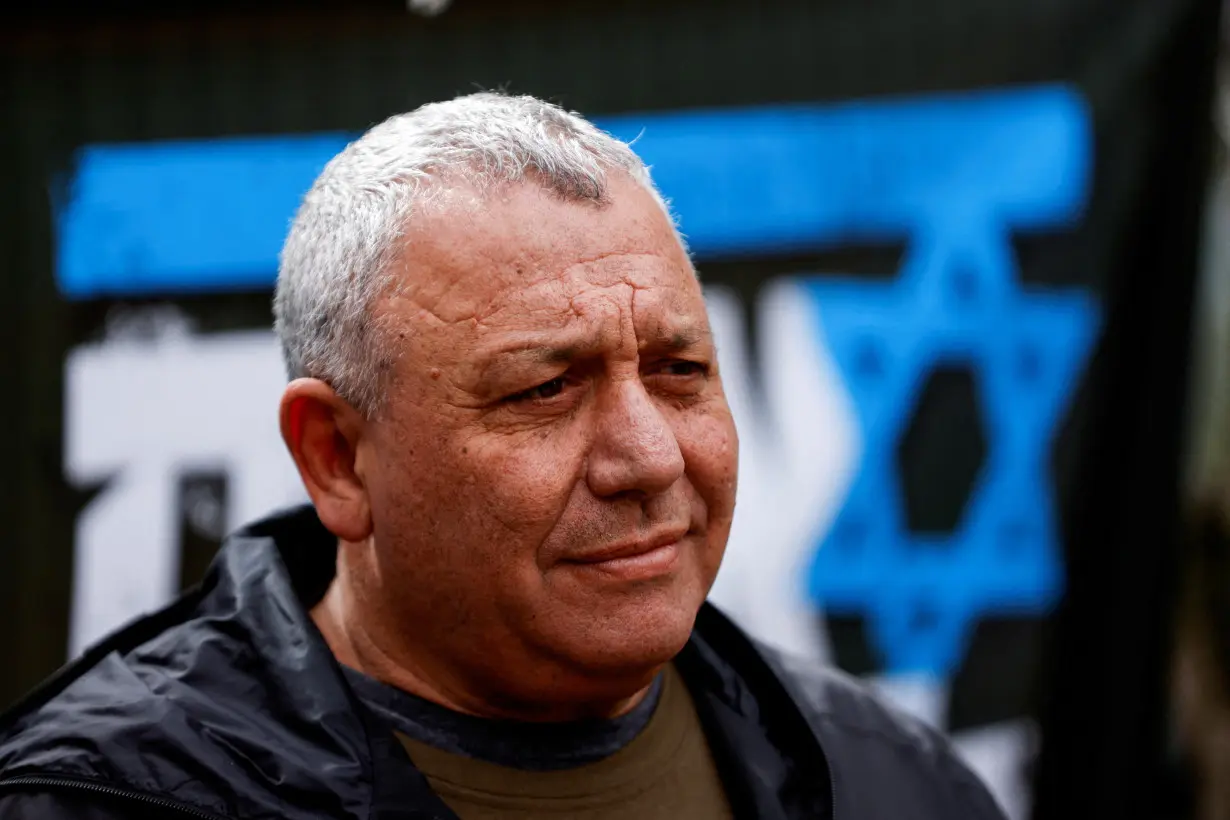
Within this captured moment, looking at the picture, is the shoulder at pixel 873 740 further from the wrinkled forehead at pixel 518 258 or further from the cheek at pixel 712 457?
the wrinkled forehead at pixel 518 258

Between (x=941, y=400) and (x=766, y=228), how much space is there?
1.90 feet

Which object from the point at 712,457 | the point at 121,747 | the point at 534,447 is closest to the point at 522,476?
the point at 534,447

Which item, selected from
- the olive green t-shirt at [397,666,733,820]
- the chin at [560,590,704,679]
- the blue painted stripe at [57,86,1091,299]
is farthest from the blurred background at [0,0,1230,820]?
the chin at [560,590,704,679]

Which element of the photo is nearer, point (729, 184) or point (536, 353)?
point (536, 353)

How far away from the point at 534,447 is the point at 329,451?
0.30 m

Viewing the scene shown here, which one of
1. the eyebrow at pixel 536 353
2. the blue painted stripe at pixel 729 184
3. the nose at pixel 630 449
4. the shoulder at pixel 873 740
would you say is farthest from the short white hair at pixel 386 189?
the blue painted stripe at pixel 729 184

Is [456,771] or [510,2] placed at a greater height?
[510,2]

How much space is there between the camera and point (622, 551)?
1.28m

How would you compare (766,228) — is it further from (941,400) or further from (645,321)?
(645,321)

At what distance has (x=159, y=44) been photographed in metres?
2.68

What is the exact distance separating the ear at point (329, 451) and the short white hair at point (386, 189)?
0.08 feet

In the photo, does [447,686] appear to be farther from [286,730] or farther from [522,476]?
[522,476]

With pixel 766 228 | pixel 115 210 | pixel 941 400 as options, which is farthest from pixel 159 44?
pixel 941 400

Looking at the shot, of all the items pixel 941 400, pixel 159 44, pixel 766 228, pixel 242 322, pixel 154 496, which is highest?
pixel 159 44
